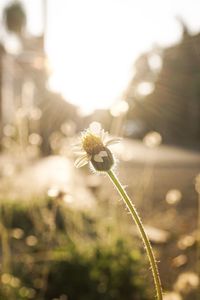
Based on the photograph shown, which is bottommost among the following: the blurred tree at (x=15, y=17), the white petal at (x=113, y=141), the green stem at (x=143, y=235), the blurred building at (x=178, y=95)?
the green stem at (x=143, y=235)

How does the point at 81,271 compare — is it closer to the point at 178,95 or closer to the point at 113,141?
the point at 113,141

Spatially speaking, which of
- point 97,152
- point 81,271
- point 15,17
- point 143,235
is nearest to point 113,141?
point 97,152

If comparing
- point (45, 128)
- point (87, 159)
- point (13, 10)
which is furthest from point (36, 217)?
point (13, 10)

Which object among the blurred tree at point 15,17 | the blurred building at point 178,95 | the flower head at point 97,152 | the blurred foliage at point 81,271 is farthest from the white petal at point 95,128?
the blurred tree at point 15,17

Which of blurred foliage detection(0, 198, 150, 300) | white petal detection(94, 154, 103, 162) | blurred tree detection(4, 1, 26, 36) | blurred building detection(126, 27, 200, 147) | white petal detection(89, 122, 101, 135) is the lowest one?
white petal detection(94, 154, 103, 162)

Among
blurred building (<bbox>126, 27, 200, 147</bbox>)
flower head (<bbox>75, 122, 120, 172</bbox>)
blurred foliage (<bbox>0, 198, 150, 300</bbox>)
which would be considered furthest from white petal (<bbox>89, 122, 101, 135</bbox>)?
blurred building (<bbox>126, 27, 200, 147</bbox>)

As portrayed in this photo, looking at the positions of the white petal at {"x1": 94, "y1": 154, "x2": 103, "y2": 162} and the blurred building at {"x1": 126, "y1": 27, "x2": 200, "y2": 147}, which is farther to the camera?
the blurred building at {"x1": 126, "y1": 27, "x2": 200, "y2": 147}

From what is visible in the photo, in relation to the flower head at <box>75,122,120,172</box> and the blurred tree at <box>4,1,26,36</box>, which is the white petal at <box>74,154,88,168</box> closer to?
the flower head at <box>75,122,120,172</box>

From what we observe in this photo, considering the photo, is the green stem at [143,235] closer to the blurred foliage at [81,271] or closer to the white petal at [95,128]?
the white petal at [95,128]
